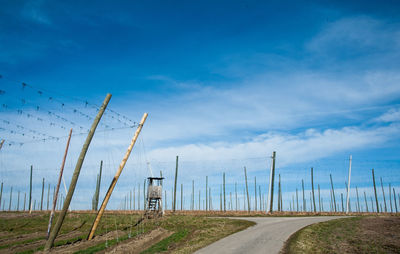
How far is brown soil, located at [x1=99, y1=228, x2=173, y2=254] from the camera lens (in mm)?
18672

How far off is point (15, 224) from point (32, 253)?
23.0 m

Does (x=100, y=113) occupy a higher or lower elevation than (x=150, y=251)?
higher

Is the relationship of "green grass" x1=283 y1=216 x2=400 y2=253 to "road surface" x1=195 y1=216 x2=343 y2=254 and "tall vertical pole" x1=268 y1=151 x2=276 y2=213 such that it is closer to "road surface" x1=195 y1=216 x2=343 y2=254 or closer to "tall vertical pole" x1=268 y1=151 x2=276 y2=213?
"road surface" x1=195 y1=216 x2=343 y2=254

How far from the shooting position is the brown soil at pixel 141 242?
18.7 m

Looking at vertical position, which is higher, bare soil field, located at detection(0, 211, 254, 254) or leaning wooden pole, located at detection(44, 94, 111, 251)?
leaning wooden pole, located at detection(44, 94, 111, 251)

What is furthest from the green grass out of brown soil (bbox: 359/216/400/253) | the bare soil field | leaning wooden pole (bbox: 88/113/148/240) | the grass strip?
leaning wooden pole (bbox: 88/113/148/240)

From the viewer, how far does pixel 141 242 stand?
21.3 meters

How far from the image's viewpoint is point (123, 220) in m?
34.2

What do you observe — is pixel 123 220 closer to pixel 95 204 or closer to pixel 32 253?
pixel 32 253

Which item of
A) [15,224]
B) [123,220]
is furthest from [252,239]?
[15,224]

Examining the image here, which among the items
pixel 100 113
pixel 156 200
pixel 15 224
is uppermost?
pixel 100 113

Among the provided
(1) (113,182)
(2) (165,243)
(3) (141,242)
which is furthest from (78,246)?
(2) (165,243)

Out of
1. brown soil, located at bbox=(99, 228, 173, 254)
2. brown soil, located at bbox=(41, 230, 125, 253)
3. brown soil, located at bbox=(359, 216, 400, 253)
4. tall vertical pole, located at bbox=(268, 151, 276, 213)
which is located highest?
tall vertical pole, located at bbox=(268, 151, 276, 213)

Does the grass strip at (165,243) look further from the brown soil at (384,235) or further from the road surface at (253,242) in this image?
the brown soil at (384,235)
